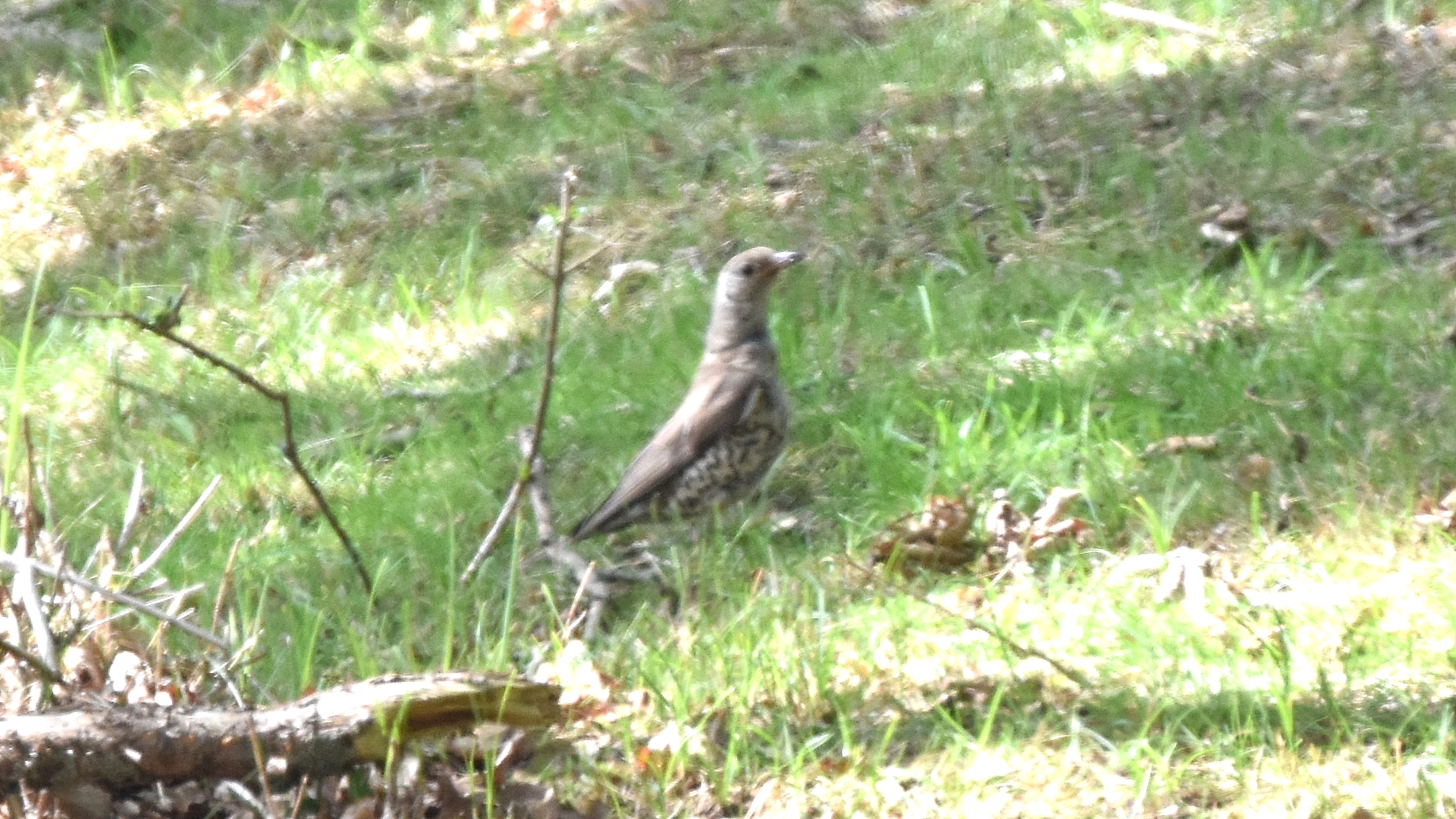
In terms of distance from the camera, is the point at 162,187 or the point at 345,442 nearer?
the point at 345,442

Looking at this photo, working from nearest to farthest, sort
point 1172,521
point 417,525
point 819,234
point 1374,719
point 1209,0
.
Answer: point 1374,719 → point 1172,521 → point 417,525 → point 819,234 → point 1209,0

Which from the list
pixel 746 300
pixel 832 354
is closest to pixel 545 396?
pixel 746 300

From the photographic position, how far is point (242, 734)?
3564mm

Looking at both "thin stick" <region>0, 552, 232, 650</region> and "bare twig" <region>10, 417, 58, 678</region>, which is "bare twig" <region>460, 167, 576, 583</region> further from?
"bare twig" <region>10, 417, 58, 678</region>

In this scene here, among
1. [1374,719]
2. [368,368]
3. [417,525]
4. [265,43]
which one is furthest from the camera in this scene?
[265,43]

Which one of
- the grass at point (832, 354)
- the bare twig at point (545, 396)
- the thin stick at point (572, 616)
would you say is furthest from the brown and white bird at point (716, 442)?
the bare twig at point (545, 396)

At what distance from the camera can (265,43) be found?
10.0 m

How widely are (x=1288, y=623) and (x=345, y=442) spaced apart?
331 centimetres

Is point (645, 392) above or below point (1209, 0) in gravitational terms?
below

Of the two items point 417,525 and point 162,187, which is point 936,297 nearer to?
point 417,525

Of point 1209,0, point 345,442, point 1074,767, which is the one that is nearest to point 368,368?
point 345,442

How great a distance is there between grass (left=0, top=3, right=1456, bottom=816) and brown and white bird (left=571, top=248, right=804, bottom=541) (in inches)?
5.5

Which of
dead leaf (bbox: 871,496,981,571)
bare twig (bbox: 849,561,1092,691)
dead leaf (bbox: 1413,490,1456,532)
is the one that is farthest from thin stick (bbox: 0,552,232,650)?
dead leaf (bbox: 1413,490,1456,532)

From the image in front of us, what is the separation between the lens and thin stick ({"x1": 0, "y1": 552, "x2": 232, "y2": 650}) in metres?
3.46
